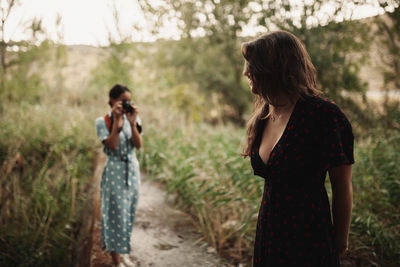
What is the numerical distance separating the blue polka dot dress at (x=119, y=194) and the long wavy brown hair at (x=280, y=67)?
6.62ft

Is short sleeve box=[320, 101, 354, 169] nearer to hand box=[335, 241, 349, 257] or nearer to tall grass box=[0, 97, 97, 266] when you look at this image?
hand box=[335, 241, 349, 257]

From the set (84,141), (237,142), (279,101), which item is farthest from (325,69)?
(279,101)

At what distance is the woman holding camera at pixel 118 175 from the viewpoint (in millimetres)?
2996

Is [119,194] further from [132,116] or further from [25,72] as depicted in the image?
[25,72]

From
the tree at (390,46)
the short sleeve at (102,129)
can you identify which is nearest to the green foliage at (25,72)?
the short sleeve at (102,129)

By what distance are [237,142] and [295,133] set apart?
15.3ft

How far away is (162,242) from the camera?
11.4 feet

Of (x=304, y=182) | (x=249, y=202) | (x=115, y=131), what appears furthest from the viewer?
(x=249, y=202)

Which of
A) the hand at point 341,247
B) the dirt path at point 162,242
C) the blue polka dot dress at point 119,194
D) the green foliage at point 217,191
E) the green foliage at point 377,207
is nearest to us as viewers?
the hand at point 341,247

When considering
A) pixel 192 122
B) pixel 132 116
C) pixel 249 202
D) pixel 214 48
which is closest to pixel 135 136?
pixel 132 116

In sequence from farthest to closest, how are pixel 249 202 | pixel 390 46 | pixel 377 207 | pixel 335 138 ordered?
pixel 390 46 < pixel 377 207 < pixel 249 202 < pixel 335 138

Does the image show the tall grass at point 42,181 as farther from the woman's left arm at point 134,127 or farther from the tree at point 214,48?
the tree at point 214,48

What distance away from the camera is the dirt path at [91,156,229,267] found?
310 cm

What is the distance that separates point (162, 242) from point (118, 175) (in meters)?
0.97
